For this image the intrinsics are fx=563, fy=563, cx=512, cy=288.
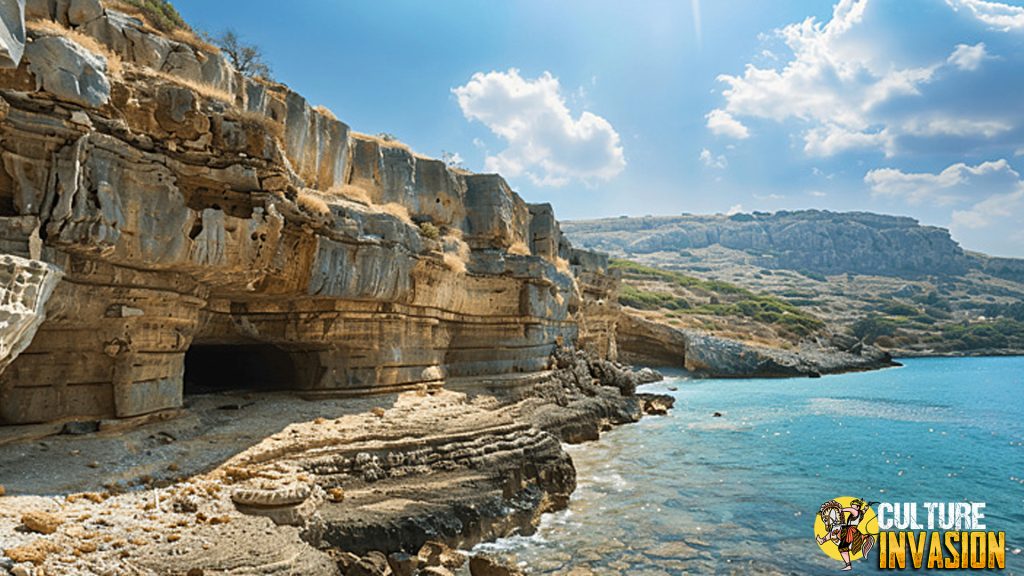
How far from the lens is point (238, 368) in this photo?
60.2 feet

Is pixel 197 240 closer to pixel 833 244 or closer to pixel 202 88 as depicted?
pixel 202 88

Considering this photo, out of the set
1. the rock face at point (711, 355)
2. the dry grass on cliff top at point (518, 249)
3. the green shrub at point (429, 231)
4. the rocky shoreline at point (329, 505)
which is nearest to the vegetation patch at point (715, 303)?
the rock face at point (711, 355)

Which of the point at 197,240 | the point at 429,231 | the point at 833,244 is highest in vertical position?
the point at 833,244

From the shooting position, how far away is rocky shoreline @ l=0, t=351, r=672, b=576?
260 inches

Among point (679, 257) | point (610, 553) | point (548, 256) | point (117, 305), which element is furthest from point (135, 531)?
point (679, 257)

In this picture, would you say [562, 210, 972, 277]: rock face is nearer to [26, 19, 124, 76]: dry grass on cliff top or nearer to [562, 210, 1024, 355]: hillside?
[562, 210, 1024, 355]: hillside

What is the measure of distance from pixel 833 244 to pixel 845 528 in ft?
602

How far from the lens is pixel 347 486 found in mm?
10258

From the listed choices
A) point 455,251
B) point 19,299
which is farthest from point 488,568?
point 455,251

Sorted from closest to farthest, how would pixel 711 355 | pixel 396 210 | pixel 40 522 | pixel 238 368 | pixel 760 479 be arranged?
pixel 40 522
pixel 760 479
pixel 396 210
pixel 238 368
pixel 711 355

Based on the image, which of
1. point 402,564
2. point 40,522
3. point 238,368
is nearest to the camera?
point 40,522

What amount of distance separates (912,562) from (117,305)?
14679mm

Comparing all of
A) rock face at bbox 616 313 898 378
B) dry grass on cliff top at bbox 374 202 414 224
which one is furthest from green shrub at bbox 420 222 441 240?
rock face at bbox 616 313 898 378

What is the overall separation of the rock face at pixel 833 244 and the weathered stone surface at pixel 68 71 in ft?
572
